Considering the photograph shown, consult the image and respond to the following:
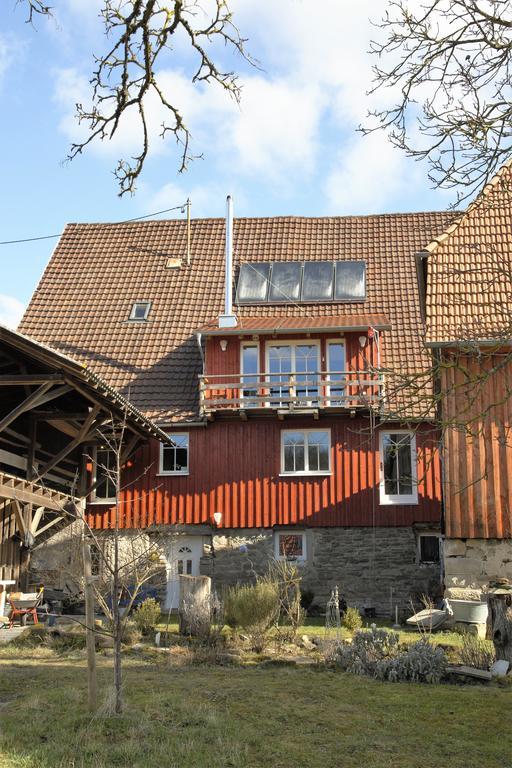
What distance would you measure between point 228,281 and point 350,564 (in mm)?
8548

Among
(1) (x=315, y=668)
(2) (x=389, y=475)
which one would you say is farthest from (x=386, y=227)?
(1) (x=315, y=668)

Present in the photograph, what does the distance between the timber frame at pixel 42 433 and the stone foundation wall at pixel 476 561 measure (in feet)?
22.7

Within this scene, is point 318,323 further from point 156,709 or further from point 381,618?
point 156,709

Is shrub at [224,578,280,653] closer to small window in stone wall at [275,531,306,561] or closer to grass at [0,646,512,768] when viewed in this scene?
grass at [0,646,512,768]

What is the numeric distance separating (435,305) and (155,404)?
338 inches

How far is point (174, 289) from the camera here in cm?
2708

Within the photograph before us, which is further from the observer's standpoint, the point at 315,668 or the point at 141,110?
the point at 315,668

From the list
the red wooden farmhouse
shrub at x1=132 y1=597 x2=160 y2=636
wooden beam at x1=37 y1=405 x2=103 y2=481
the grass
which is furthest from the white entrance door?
the grass

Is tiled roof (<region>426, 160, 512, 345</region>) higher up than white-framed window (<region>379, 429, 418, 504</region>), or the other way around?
Result: tiled roof (<region>426, 160, 512, 345</region>)

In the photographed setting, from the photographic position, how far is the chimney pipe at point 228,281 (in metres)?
24.2

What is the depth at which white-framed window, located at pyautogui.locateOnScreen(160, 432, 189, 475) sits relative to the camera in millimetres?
23688

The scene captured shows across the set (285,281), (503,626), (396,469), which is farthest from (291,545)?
(503,626)

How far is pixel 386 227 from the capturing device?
93.1 ft

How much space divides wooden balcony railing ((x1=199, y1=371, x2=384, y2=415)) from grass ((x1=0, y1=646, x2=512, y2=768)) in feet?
35.5
